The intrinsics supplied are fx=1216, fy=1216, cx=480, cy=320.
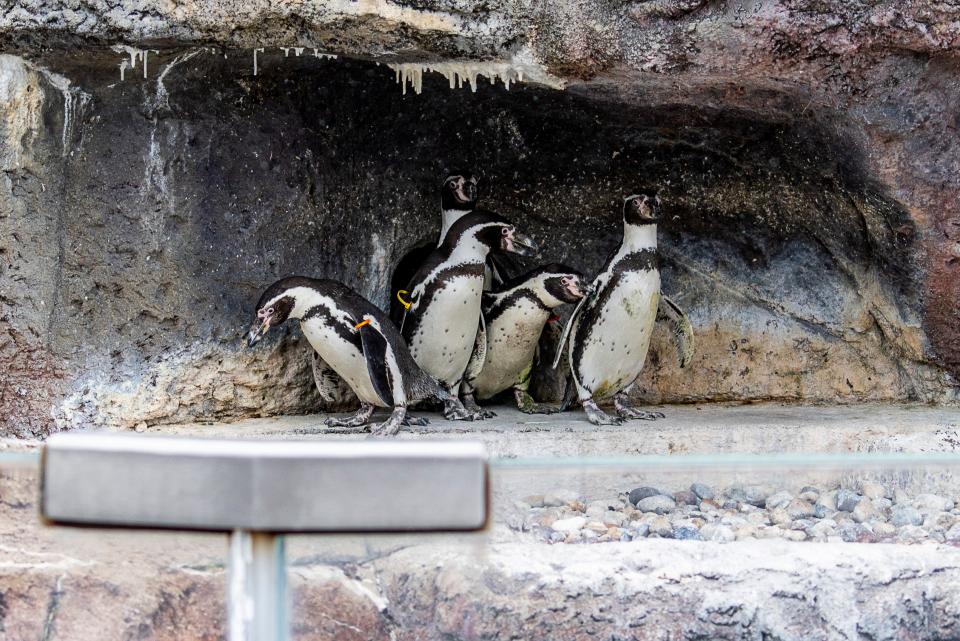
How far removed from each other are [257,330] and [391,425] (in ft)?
1.85

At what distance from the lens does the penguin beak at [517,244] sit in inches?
176

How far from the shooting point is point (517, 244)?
448cm

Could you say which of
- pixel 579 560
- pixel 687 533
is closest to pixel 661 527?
pixel 687 533

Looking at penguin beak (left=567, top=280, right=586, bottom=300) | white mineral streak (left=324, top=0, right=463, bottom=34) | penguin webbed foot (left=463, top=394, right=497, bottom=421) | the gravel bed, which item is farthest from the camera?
penguin webbed foot (left=463, top=394, right=497, bottom=421)

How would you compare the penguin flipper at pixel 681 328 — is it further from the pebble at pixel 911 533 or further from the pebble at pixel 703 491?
the pebble at pixel 703 491

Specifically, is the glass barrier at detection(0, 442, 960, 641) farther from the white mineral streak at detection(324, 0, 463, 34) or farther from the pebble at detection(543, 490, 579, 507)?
the white mineral streak at detection(324, 0, 463, 34)

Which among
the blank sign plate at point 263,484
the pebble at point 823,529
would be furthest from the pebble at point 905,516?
the blank sign plate at point 263,484

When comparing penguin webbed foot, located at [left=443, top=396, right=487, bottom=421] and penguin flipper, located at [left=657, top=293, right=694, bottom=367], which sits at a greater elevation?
penguin flipper, located at [left=657, top=293, right=694, bottom=367]

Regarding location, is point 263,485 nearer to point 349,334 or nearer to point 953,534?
point 953,534

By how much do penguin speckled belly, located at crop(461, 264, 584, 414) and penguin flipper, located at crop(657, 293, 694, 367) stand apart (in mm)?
439

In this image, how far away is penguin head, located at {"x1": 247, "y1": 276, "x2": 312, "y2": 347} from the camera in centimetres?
412

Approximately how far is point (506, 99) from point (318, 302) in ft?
3.75

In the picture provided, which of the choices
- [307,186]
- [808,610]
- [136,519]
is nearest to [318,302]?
[307,186]

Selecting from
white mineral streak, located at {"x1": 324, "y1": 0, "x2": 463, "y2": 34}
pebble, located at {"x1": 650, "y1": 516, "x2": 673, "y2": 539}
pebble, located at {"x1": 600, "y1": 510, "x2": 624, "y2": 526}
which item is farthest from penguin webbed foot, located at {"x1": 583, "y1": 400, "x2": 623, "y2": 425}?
pebble, located at {"x1": 600, "y1": 510, "x2": 624, "y2": 526}
